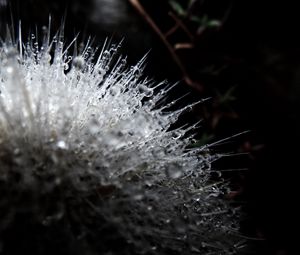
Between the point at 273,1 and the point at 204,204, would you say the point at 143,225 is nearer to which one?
the point at 204,204

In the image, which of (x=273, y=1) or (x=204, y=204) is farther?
(x=273, y=1)

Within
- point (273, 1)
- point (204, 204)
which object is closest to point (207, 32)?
point (273, 1)

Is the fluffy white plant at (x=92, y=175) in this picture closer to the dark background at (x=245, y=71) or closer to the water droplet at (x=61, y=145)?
the water droplet at (x=61, y=145)

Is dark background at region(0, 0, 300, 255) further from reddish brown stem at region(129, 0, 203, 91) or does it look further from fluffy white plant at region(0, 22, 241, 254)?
fluffy white plant at region(0, 22, 241, 254)

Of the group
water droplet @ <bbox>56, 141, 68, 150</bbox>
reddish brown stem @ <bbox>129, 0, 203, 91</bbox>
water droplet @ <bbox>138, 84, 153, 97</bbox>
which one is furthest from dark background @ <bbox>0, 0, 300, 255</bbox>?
water droplet @ <bbox>56, 141, 68, 150</bbox>

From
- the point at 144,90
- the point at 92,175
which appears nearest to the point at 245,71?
the point at 144,90

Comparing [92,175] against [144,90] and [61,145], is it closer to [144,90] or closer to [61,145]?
[61,145]
